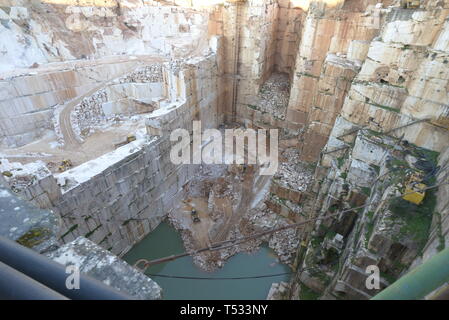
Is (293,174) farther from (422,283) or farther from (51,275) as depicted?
(51,275)

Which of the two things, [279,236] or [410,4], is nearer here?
[410,4]

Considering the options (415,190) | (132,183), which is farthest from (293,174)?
(132,183)

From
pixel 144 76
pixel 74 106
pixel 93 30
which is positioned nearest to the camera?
pixel 74 106

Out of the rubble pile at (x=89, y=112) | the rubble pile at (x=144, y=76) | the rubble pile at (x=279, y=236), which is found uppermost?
the rubble pile at (x=144, y=76)

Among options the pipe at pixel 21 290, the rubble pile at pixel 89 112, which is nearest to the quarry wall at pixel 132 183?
the rubble pile at pixel 89 112

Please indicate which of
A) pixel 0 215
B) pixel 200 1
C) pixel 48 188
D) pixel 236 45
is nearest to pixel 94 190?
pixel 48 188

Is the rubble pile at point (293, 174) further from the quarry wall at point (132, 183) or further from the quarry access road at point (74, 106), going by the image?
the quarry access road at point (74, 106)

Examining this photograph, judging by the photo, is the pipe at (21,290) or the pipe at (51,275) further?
the pipe at (51,275)
